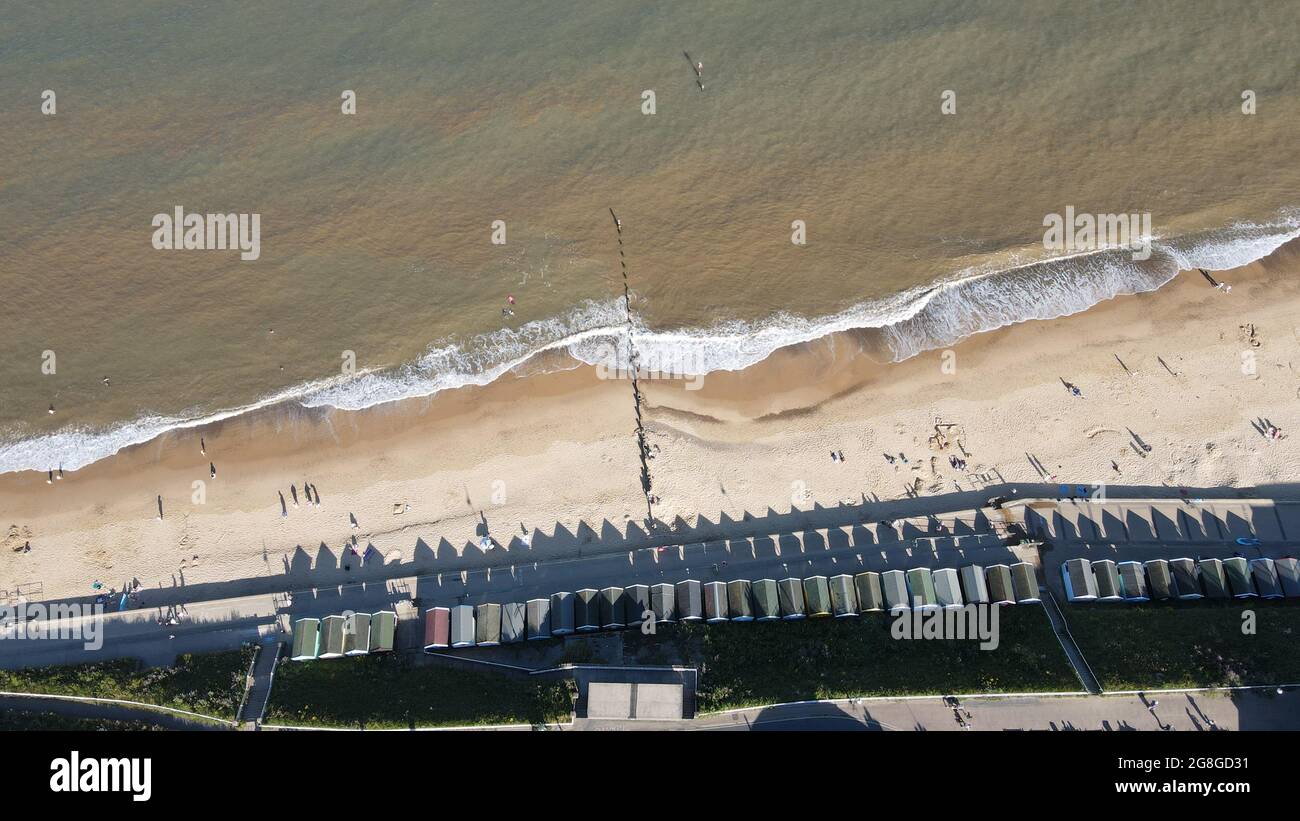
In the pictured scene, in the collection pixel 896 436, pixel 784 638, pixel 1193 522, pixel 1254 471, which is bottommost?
pixel 784 638

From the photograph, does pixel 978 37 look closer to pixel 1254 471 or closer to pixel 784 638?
pixel 1254 471

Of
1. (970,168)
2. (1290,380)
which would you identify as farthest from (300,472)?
(1290,380)

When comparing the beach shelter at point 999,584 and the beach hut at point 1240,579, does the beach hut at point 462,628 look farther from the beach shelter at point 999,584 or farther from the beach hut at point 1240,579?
the beach hut at point 1240,579

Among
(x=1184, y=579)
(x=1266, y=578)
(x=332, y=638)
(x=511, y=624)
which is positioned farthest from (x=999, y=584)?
(x=332, y=638)

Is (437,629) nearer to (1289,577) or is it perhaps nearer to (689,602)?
(689,602)

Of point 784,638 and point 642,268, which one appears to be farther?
point 642,268

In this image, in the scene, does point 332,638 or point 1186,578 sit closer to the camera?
point 332,638

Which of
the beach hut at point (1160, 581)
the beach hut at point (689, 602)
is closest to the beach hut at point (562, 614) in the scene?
the beach hut at point (689, 602)
